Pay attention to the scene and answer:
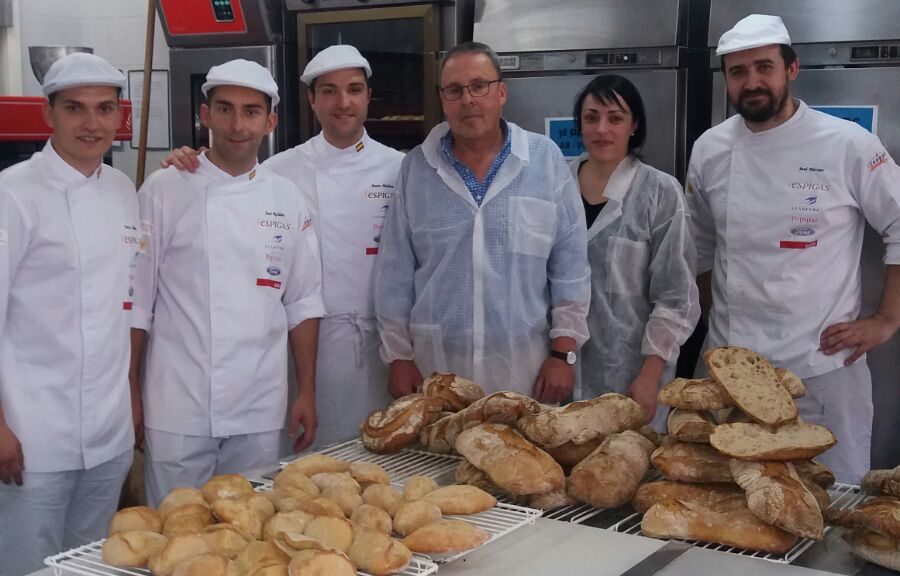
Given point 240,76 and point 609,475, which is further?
point 240,76

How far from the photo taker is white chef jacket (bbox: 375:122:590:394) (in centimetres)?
260

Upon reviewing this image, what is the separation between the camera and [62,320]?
2.25 metres

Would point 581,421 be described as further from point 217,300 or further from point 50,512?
point 50,512

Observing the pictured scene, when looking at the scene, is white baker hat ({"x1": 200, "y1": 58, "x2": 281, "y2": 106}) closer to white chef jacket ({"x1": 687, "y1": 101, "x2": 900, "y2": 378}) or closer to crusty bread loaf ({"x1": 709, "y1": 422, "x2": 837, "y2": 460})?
Result: white chef jacket ({"x1": 687, "y1": 101, "x2": 900, "y2": 378})

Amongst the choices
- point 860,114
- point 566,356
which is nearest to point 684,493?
point 566,356

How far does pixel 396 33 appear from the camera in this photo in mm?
3750

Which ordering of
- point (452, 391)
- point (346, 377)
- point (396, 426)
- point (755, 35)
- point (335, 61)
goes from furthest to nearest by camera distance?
point (346, 377), point (335, 61), point (755, 35), point (452, 391), point (396, 426)

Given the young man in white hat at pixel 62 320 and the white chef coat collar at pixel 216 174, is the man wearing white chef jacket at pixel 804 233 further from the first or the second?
the young man in white hat at pixel 62 320

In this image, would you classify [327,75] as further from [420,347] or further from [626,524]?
[626,524]

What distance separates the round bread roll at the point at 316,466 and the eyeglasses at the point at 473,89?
1.27 m

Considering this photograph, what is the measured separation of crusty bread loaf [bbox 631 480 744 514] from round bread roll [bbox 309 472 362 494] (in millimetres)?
406

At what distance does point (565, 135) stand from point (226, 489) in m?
2.27

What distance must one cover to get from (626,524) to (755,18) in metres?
1.74

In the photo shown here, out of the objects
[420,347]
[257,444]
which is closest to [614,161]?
[420,347]
